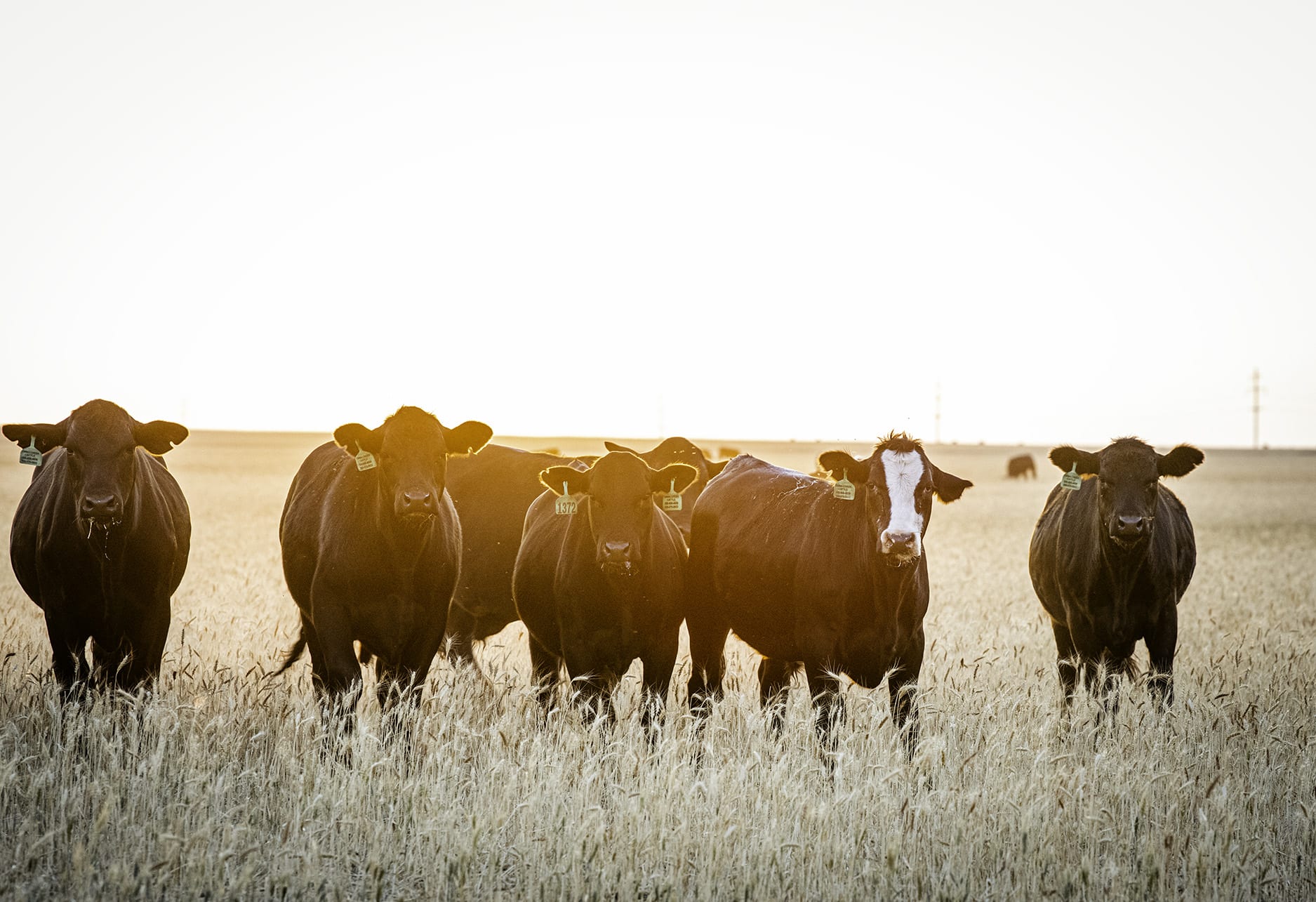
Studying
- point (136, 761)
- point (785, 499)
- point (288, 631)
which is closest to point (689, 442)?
point (785, 499)

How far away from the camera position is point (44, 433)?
6844 mm

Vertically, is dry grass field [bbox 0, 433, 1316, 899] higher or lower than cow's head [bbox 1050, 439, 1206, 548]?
lower

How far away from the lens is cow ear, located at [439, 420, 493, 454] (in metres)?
6.98

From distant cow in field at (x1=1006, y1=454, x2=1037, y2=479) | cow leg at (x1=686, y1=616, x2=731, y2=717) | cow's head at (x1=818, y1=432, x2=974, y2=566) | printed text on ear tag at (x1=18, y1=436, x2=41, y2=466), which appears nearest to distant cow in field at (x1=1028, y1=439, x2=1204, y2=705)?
cow's head at (x1=818, y1=432, x2=974, y2=566)

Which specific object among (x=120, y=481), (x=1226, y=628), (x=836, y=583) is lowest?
(x=1226, y=628)

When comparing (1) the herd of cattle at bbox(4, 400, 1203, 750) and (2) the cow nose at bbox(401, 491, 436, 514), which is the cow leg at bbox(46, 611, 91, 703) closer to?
(1) the herd of cattle at bbox(4, 400, 1203, 750)

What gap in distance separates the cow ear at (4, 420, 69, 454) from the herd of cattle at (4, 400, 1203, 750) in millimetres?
17

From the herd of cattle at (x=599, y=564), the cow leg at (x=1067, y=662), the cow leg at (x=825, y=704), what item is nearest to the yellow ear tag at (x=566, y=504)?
the herd of cattle at (x=599, y=564)

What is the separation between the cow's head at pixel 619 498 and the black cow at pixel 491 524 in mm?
1735

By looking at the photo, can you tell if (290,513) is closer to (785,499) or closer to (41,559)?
(41,559)

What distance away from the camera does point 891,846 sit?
448cm

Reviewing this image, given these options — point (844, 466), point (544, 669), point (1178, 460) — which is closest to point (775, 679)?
point (544, 669)

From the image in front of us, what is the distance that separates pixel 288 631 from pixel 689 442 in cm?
436

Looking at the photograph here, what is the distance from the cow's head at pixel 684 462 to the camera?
31.1 feet
